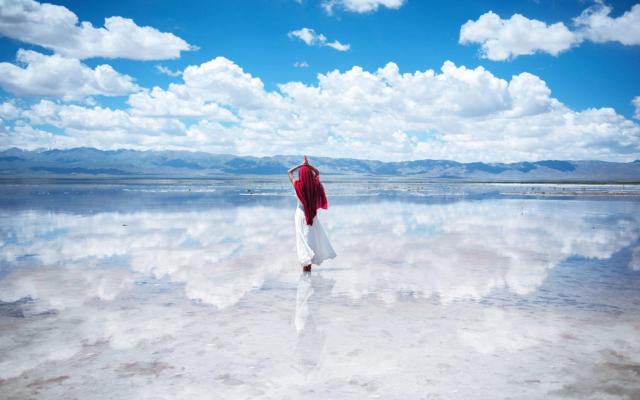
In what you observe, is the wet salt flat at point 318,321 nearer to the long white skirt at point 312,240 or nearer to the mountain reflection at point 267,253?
the mountain reflection at point 267,253

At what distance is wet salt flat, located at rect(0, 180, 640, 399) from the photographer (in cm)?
448

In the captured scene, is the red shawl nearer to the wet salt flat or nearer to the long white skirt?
the long white skirt

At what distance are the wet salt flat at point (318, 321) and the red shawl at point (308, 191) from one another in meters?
1.28

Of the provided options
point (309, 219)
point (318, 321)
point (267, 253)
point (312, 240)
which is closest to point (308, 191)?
point (309, 219)

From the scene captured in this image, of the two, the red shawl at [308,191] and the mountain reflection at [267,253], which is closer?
the mountain reflection at [267,253]

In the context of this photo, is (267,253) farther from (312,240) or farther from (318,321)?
(318,321)

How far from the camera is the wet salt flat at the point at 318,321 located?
448 centimetres

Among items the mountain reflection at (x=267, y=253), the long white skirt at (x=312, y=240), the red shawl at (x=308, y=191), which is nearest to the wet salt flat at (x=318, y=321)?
the mountain reflection at (x=267, y=253)

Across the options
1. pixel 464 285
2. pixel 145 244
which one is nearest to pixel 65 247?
pixel 145 244

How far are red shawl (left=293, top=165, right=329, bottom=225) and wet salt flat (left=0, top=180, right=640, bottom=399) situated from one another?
1277 millimetres

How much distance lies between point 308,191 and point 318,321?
4.25m

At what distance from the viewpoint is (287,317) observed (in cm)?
658

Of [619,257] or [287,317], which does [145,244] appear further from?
[619,257]

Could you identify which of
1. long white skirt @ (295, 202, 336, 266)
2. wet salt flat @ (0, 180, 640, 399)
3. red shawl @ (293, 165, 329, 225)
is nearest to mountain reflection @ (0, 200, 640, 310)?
wet salt flat @ (0, 180, 640, 399)
